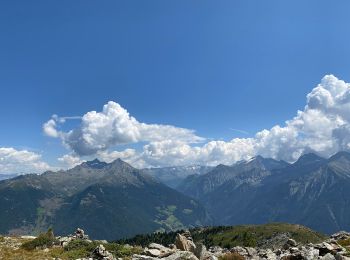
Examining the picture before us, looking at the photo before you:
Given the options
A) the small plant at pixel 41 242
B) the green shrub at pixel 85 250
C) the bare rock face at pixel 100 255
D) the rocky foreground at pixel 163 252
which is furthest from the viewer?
the small plant at pixel 41 242

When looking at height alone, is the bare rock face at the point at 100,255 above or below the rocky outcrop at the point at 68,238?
below

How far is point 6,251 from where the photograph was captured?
47.6 m

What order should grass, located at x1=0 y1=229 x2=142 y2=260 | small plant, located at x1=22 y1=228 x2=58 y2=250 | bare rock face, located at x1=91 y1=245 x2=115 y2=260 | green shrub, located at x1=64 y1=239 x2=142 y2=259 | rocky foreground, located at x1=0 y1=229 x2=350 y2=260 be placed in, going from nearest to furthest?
rocky foreground, located at x1=0 y1=229 x2=350 y2=260, bare rock face, located at x1=91 y1=245 x2=115 y2=260, grass, located at x1=0 y1=229 x2=142 y2=260, green shrub, located at x1=64 y1=239 x2=142 y2=259, small plant, located at x1=22 y1=228 x2=58 y2=250

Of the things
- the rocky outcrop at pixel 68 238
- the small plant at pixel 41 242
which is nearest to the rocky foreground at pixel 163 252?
the small plant at pixel 41 242

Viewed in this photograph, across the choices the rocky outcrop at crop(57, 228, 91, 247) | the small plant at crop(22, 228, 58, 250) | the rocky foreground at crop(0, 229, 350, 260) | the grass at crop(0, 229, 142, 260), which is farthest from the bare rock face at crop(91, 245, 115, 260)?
the small plant at crop(22, 228, 58, 250)

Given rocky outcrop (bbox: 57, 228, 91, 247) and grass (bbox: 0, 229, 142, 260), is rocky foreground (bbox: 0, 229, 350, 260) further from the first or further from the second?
rocky outcrop (bbox: 57, 228, 91, 247)

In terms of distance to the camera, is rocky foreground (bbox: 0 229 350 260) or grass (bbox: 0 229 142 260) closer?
rocky foreground (bbox: 0 229 350 260)

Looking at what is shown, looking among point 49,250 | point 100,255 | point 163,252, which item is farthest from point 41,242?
point 163,252

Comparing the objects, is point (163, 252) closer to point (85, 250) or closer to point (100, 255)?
point (100, 255)

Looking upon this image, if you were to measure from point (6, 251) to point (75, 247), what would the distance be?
8.45 meters

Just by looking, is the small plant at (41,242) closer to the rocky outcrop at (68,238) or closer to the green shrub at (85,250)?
the rocky outcrop at (68,238)

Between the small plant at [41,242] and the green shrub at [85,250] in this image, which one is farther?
the small plant at [41,242]

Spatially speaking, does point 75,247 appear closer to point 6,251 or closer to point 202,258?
point 6,251

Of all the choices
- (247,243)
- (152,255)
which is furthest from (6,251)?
(247,243)
